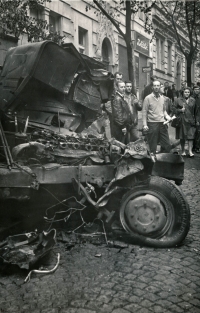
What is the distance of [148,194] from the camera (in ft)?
15.4

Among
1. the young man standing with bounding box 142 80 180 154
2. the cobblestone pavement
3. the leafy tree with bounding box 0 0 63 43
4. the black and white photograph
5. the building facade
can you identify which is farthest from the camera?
the building facade

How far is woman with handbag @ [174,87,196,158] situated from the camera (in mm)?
12258

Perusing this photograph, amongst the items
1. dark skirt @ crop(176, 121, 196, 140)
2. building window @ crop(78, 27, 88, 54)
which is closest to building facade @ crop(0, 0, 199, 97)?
building window @ crop(78, 27, 88, 54)

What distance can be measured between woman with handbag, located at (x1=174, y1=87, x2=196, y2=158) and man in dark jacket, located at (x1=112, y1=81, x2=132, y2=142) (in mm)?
3060

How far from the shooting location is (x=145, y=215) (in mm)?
4617

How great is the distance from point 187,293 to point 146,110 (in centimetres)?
660

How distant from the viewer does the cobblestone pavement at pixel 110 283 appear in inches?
129

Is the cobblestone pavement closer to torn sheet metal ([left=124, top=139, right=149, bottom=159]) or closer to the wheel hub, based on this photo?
the wheel hub

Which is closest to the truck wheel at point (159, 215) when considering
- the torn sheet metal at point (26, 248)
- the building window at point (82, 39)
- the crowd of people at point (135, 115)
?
the torn sheet metal at point (26, 248)

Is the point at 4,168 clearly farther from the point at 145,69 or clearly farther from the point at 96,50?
the point at 96,50

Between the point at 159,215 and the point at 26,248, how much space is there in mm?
1459

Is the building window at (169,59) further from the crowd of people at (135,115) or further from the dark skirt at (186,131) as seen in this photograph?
the crowd of people at (135,115)

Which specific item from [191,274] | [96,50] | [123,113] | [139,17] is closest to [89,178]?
[191,274]

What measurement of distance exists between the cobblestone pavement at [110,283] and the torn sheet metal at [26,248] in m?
0.12
